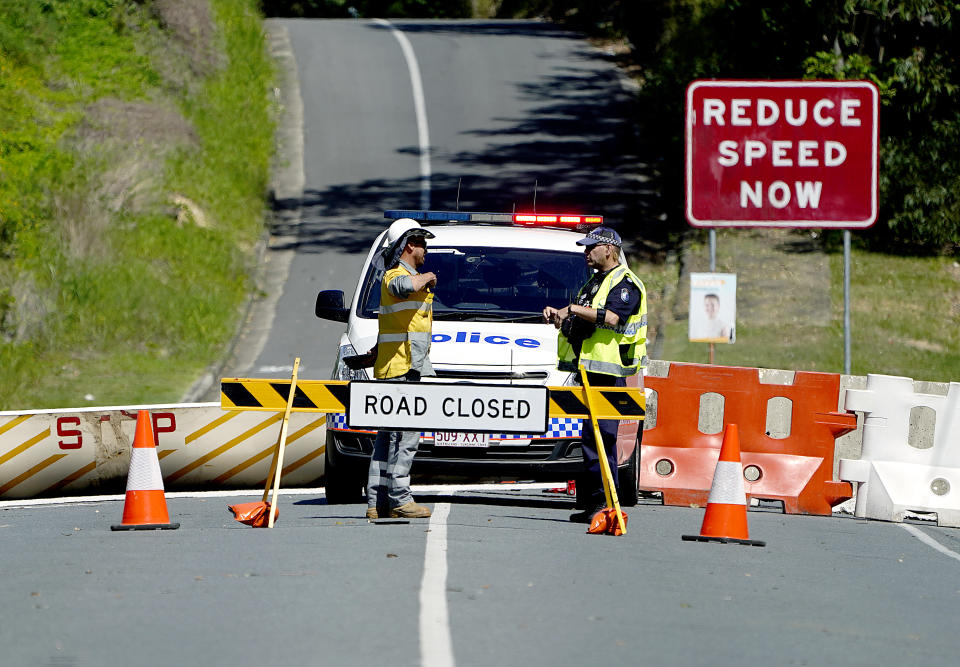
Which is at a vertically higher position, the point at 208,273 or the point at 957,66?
the point at 957,66

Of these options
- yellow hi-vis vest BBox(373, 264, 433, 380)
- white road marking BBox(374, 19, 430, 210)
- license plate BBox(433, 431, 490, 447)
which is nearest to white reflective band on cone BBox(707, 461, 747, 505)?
license plate BBox(433, 431, 490, 447)

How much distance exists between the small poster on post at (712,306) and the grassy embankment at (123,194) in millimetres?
7103

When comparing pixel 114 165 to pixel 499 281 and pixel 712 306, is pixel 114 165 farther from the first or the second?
pixel 499 281

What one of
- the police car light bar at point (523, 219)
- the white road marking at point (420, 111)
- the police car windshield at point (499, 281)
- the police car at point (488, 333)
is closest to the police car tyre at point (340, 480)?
the police car at point (488, 333)

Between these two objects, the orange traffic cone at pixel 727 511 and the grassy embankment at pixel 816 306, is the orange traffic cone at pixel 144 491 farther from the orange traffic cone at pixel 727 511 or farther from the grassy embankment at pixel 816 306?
the grassy embankment at pixel 816 306

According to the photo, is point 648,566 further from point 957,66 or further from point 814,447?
point 957,66

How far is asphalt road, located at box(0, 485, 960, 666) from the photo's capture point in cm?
706

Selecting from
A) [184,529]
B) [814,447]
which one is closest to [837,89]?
[814,447]

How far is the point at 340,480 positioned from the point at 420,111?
28.8m

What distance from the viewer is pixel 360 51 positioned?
154 feet

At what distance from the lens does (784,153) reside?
19.3 meters

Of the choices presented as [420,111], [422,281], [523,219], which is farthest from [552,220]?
[420,111]

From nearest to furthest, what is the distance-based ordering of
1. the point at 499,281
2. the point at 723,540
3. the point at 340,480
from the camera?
the point at 723,540 < the point at 340,480 < the point at 499,281

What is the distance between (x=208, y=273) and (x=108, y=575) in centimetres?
1959
